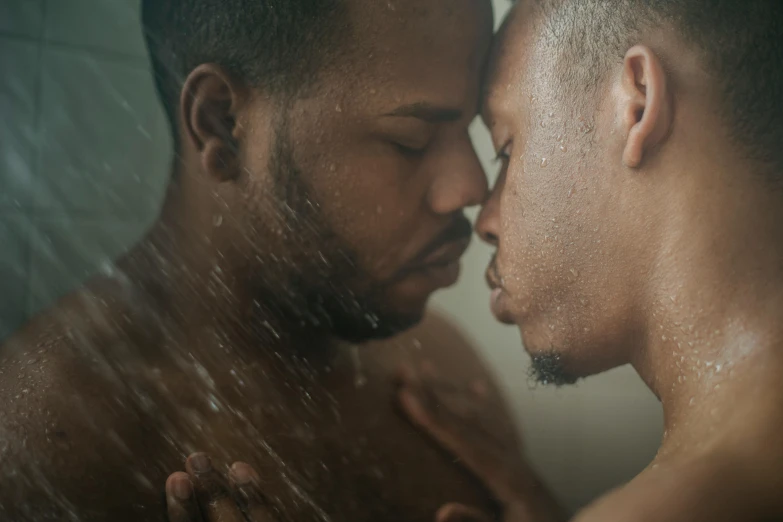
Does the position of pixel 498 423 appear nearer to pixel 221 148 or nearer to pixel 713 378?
pixel 713 378

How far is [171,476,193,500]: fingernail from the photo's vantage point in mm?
865

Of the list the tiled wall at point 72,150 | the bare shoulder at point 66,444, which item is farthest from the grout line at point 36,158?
the bare shoulder at point 66,444

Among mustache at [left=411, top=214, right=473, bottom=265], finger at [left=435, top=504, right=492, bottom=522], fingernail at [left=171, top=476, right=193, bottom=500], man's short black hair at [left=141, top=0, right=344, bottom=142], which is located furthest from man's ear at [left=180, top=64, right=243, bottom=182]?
finger at [left=435, top=504, right=492, bottom=522]

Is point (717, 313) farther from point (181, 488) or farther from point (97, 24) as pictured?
point (97, 24)

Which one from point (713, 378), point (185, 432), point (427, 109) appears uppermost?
point (427, 109)

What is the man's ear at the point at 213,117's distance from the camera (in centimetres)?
90

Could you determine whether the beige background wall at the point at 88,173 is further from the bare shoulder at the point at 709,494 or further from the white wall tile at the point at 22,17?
the bare shoulder at the point at 709,494

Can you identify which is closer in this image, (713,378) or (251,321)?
(713,378)

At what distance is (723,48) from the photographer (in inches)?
32.9

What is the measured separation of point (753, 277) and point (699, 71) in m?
0.24

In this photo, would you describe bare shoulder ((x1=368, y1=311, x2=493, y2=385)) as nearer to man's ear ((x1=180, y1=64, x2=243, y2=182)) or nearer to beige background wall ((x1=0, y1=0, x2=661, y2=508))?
beige background wall ((x1=0, y1=0, x2=661, y2=508))

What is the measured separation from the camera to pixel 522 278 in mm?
892

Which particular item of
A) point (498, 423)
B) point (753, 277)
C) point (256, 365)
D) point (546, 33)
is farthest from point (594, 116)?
point (256, 365)

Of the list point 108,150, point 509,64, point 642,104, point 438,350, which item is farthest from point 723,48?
point 108,150
